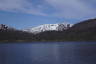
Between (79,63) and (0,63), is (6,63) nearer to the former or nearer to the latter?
(0,63)

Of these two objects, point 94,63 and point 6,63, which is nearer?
point 94,63

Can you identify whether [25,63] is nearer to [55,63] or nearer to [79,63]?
[55,63]

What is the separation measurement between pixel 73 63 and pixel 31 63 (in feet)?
35.5

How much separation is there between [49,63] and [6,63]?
38.2ft

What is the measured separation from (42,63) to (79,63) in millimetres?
9248

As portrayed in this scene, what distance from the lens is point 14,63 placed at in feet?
141

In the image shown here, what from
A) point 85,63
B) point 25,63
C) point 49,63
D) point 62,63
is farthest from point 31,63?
point 85,63

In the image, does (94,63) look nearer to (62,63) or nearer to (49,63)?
(62,63)

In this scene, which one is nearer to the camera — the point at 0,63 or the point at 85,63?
the point at 85,63

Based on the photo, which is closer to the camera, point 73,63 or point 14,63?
point 73,63

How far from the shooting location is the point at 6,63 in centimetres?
4291

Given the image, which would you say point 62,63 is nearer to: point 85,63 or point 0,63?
point 85,63

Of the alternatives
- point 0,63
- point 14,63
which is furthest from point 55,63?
point 0,63

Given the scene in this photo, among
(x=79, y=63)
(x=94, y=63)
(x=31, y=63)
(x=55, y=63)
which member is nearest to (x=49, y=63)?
(x=55, y=63)
